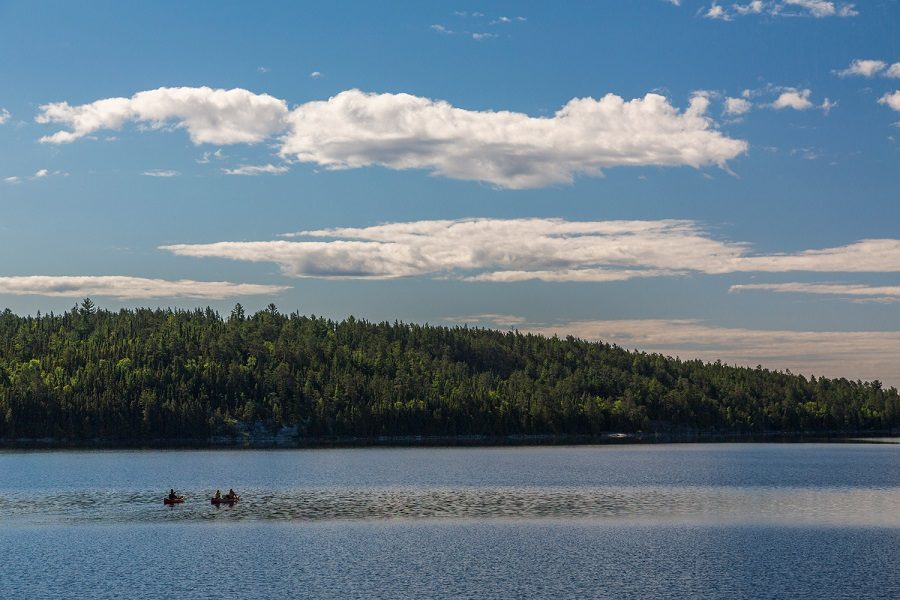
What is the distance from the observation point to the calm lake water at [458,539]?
3036 inches

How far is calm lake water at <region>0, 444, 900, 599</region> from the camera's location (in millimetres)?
77125

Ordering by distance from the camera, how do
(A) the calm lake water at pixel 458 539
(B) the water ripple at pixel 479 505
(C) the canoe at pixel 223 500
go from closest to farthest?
(A) the calm lake water at pixel 458 539 → (B) the water ripple at pixel 479 505 → (C) the canoe at pixel 223 500

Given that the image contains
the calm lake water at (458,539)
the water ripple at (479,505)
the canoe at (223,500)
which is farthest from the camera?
the canoe at (223,500)

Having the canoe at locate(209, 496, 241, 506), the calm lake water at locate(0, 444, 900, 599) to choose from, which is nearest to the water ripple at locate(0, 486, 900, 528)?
the calm lake water at locate(0, 444, 900, 599)

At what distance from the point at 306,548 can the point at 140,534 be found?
65.5ft

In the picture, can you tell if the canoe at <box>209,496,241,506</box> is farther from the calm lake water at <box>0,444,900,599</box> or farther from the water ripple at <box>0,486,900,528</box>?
the calm lake water at <box>0,444,900,599</box>

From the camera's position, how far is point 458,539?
98.7m

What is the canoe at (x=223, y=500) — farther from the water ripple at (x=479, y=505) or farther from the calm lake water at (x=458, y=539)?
the calm lake water at (x=458, y=539)

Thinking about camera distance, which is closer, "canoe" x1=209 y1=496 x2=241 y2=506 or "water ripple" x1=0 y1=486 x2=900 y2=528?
"water ripple" x1=0 y1=486 x2=900 y2=528

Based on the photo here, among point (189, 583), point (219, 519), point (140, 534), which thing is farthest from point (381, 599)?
point (219, 519)

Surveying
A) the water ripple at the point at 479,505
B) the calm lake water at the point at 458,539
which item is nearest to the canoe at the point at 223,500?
the water ripple at the point at 479,505

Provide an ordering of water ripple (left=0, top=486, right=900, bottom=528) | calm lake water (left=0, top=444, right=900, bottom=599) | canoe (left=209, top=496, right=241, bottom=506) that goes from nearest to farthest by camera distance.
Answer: calm lake water (left=0, top=444, right=900, bottom=599) → water ripple (left=0, top=486, right=900, bottom=528) → canoe (left=209, top=496, right=241, bottom=506)

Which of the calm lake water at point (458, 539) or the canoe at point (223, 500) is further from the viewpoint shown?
the canoe at point (223, 500)

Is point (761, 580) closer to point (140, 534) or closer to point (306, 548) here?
point (306, 548)
